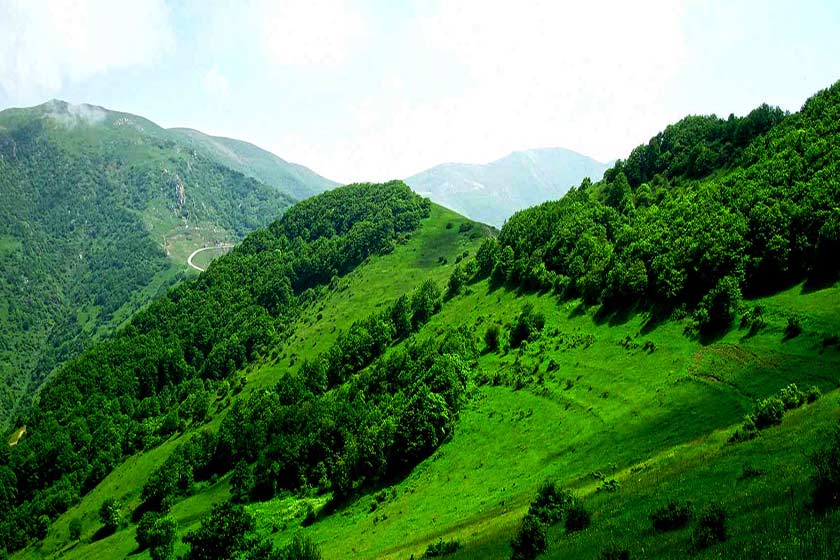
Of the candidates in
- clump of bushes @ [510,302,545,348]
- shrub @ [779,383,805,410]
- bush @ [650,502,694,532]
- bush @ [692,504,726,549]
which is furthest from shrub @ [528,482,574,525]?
clump of bushes @ [510,302,545,348]

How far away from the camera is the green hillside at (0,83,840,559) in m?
38.9

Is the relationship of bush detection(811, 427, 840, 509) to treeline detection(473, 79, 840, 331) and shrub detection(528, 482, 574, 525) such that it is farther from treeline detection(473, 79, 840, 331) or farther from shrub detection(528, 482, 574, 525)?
treeline detection(473, 79, 840, 331)

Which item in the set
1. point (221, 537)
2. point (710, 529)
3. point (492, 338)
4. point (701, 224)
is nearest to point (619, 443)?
point (710, 529)

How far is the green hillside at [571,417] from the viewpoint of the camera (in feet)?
128

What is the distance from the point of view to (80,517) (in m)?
135

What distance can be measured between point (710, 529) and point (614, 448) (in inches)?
1374

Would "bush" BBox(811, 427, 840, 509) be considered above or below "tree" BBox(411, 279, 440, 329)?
below

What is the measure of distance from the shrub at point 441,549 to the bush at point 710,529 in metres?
22.7

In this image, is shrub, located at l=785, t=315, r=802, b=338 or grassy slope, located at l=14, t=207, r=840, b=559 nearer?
grassy slope, located at l=14, t=207, r=840, b=559

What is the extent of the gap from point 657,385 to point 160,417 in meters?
177

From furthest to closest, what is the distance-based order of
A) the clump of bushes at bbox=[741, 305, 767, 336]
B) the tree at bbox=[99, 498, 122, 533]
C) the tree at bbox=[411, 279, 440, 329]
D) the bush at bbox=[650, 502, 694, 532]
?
the tree at bbox=[411, 279, 440, 329] < the tree at bbox=[99, 498, 122, 533] < the clump of bushes at bbox=[741, 305, 767, 336] < the bush at bbox=[650, 502, 694, 532]

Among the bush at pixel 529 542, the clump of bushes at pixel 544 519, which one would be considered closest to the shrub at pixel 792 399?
the clump of bushes at pixel 544 519

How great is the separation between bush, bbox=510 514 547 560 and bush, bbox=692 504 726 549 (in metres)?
11.2

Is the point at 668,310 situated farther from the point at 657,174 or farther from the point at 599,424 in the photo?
the point at 657,174
